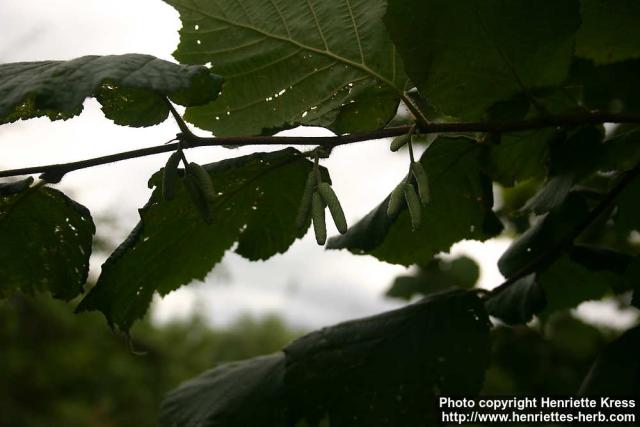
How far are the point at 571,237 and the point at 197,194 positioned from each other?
27.1 inches

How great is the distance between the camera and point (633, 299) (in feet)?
3.68

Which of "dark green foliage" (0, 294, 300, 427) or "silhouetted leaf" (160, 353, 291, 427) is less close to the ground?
"silhouetted leaf" (160, 353, 291, 427)

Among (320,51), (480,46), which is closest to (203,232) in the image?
(320,51)

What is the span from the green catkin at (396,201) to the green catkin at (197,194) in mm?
231

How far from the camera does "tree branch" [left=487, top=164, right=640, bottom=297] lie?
1172 millimetres

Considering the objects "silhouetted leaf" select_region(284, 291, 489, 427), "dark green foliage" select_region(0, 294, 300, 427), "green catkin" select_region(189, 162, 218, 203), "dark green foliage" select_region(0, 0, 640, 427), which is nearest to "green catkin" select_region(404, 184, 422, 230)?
"dark green foliage" select_region(0, 0, 640, 427)

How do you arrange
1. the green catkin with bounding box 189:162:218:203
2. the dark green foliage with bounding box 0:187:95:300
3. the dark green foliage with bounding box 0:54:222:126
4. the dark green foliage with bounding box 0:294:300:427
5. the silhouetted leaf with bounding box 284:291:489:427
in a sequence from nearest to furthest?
the dark green foliage with bounding box 0:54:222:126
the green catkin with bounding box 189:162:218:203
the dark green foliage with bounding box 0:187:95:300
the silhouetted leaf with bounding box 284:291:489:427
the dark green foliage with bounding box 0:294:300:427

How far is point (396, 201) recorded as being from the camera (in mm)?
926

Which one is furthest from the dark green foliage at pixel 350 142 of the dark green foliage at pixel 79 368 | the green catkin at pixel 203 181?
the dark green foliage at pixel 79 368

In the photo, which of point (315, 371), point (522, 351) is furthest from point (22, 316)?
point (315, 371)

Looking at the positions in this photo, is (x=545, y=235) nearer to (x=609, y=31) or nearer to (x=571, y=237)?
(x=571, y=237)

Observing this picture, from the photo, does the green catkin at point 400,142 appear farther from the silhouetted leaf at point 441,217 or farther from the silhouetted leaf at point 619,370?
the silhouetted leaf at point 619,370

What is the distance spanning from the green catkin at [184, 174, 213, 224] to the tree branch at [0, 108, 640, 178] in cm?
4

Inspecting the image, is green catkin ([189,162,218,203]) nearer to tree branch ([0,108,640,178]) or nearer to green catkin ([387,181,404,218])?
tree branch ([0,108,640,178])
